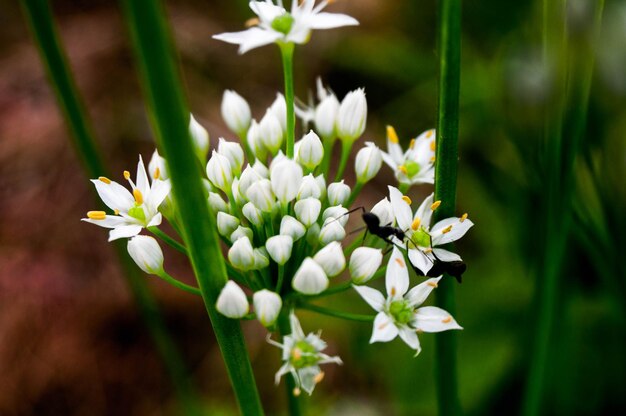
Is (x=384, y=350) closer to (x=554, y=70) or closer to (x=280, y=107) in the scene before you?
(x=280, y=107)

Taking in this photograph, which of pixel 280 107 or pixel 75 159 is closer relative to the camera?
pixel 280 107

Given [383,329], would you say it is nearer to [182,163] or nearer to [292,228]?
[292,228]

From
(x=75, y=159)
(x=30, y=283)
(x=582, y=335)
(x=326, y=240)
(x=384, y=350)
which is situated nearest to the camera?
(x=326, y=240)

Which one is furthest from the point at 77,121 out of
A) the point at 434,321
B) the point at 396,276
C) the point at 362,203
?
the point at 362,203

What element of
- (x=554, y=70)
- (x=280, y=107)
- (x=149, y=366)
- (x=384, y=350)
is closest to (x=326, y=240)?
(x=280, y=107)

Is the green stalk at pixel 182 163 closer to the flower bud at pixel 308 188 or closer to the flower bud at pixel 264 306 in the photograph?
the flower bud at pixel 264 306

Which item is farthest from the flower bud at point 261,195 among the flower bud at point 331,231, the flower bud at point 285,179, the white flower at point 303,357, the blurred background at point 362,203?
the blurred background at point 362,203

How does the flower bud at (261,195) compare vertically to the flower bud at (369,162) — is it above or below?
below
